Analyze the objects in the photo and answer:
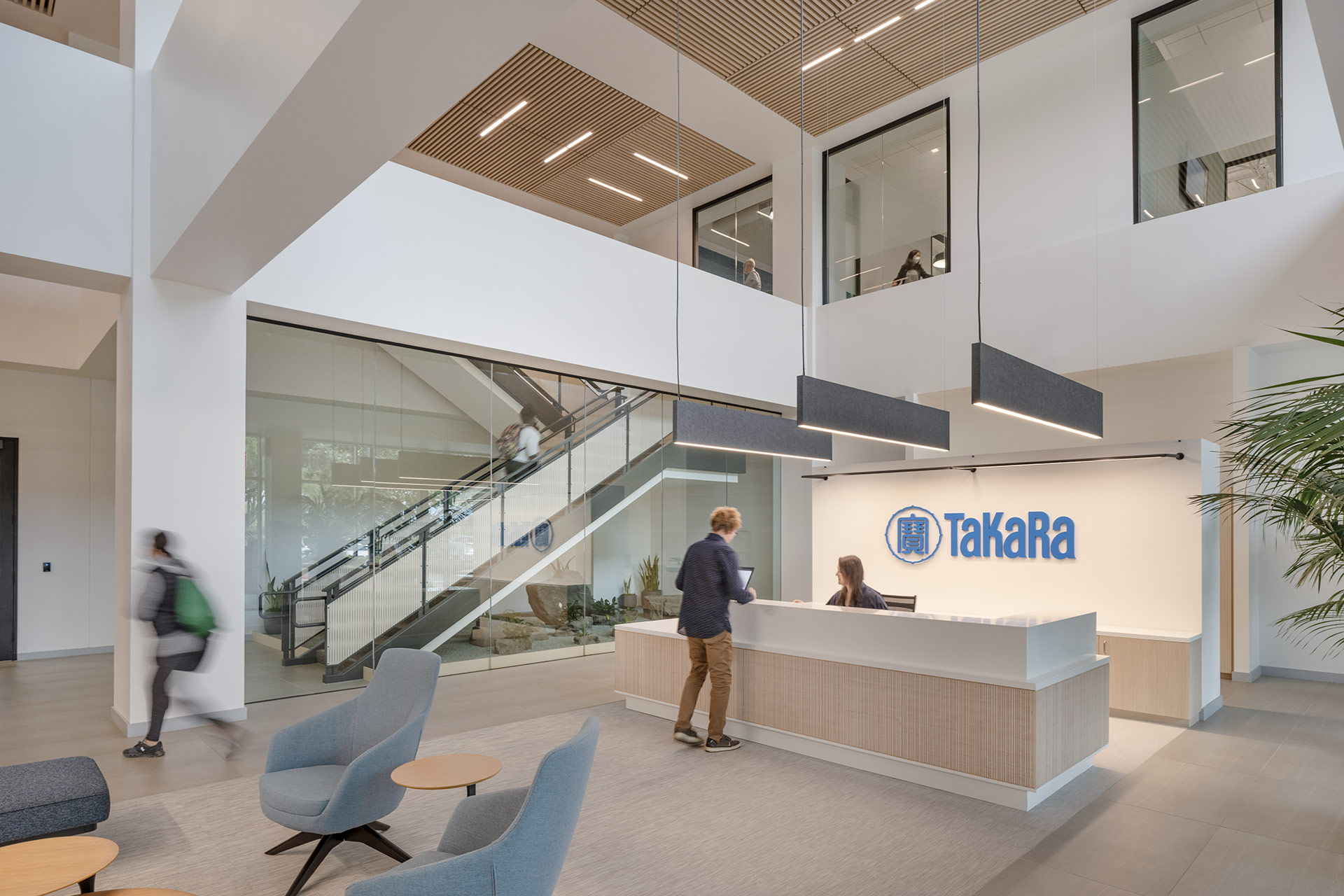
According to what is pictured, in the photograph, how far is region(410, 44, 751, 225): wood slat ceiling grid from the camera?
9.55 metres

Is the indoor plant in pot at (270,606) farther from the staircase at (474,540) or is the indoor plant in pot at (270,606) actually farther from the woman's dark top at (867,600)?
the woman's dark top at (867,600)

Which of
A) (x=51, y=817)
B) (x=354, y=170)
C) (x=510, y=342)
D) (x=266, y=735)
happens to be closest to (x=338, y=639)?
(x=266, y=735)

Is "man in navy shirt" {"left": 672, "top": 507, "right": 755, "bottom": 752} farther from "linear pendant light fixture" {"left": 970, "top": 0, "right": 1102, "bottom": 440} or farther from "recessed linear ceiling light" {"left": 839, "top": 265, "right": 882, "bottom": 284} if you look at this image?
"recessed linear ceiling light" {"left": 839, "top": 265, "right": 882, "bottom": 284}

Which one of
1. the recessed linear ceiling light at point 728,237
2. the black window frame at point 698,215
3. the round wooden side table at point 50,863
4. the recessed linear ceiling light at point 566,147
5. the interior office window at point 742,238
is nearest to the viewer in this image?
the round wooden side table at point 50,863

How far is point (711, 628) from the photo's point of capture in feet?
17.3

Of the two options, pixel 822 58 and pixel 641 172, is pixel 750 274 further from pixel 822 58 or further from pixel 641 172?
pixel 822 58

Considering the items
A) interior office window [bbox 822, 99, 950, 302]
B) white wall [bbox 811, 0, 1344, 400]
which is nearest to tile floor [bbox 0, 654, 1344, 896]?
white wall [bbox 811, 0, 1344, 400]

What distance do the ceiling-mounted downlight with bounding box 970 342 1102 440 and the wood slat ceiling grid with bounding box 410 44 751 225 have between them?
268 inches

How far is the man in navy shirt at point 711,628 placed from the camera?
524cm

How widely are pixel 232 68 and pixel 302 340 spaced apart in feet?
11.4

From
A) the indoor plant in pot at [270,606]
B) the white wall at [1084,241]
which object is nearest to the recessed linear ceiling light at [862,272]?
the white wall at [1084,241]

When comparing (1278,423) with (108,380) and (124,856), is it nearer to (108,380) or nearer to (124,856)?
(124,856)

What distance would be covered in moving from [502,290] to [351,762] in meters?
5.15

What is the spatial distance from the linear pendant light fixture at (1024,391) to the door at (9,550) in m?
10.4
